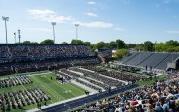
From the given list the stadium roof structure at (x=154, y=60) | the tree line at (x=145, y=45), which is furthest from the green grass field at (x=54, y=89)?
the tree line at (x=145, y=45)

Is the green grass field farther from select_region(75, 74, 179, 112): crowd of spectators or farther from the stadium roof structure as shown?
the stadium roof structure

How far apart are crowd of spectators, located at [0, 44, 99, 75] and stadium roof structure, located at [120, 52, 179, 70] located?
14452mm

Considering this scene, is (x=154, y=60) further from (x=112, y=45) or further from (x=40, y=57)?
(x=112, y=45)

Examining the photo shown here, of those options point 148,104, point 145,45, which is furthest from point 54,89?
point 145,45

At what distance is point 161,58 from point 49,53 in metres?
37.8

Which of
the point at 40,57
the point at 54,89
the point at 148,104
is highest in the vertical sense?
the point at 40,57

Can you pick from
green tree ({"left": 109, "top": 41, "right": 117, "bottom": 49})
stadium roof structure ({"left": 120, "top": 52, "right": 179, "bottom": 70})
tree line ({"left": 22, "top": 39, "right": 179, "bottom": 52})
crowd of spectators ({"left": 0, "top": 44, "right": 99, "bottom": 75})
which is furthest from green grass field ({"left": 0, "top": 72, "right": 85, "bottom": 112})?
green tree ({"left": 109, "top": 41, "right": 117, "bottom": 49})

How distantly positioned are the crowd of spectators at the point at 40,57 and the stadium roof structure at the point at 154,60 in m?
14.5

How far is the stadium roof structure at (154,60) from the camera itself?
67906 mm

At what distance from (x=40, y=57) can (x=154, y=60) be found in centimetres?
3701

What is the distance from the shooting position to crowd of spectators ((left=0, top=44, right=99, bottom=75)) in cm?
7181

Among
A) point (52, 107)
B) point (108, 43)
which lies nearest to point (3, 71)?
point (52, 107)

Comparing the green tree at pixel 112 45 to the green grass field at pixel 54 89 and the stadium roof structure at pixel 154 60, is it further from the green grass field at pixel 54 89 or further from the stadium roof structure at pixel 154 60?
the green grass field at pixel 54 89

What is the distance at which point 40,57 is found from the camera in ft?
268
